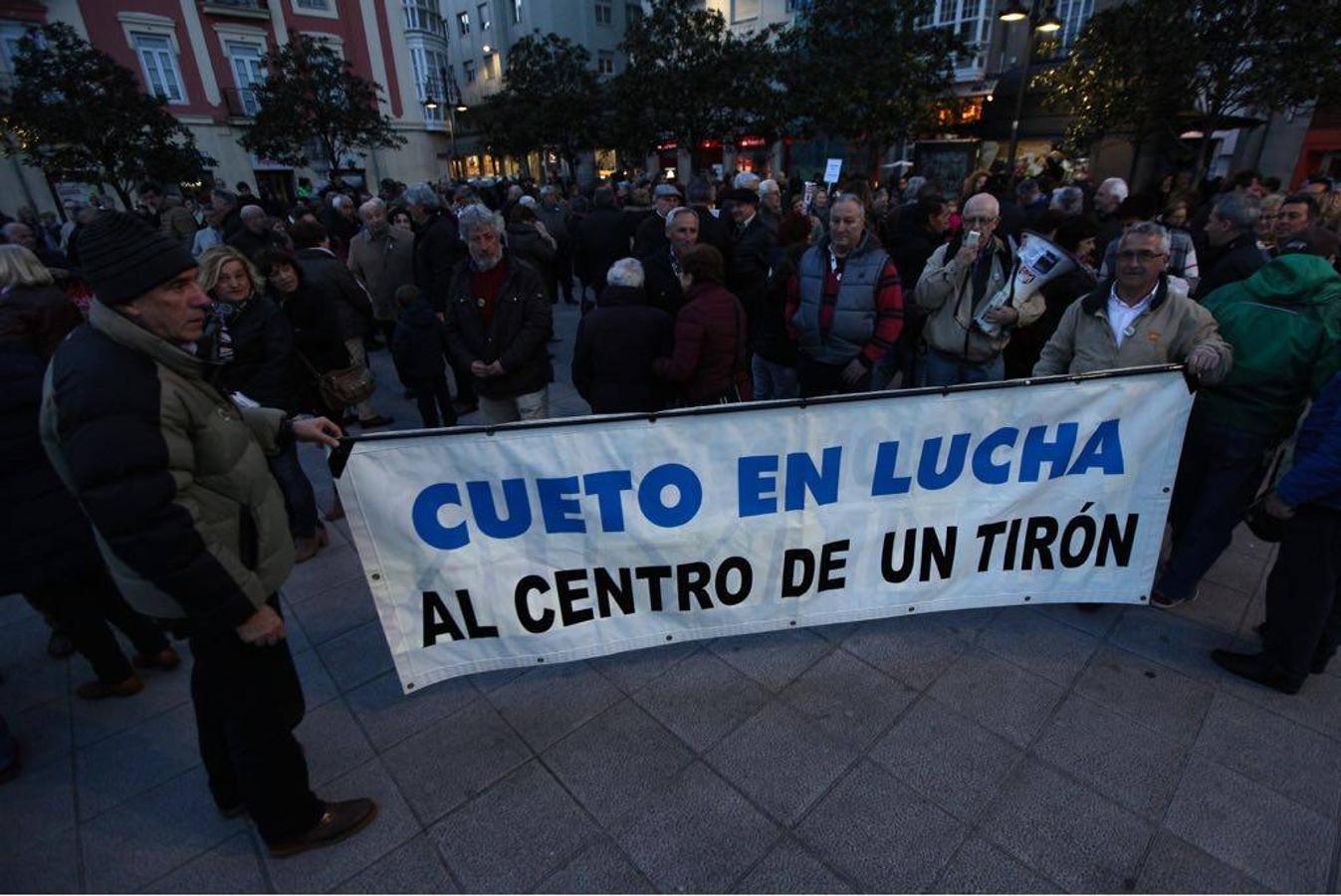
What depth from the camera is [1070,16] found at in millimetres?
20766

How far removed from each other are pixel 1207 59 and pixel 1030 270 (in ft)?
31.7

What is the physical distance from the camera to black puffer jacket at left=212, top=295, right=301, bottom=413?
11.8ft

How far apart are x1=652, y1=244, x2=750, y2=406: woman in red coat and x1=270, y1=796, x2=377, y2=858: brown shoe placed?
8.48 ft

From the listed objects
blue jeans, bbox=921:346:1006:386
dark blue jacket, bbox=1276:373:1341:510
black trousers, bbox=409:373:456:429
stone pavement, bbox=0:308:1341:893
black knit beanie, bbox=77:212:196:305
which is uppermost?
black knit beanie, bbox=77:212:196:305

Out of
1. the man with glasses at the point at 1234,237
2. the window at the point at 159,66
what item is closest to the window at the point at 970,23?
the man with glasses at the point at 1234,237

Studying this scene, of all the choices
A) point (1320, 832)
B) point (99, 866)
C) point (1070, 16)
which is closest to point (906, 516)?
point (1320, 832)

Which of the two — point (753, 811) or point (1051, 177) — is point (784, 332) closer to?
point (753, 811)

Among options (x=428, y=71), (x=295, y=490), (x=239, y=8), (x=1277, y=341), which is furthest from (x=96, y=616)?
(x=428, y=71)

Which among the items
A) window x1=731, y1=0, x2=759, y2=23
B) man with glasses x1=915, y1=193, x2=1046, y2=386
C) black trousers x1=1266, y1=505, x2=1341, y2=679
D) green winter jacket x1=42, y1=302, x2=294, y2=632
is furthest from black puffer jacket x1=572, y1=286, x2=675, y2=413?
window x1=731, y1=0, x2=759, y2=23

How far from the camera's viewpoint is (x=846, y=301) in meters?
4.04

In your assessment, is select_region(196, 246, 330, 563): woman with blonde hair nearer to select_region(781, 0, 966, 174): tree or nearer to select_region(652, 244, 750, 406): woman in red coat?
select_region(652, 244, 750, 406): woman in red coat

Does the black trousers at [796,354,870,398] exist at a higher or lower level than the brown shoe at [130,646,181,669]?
higher

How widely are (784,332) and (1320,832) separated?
147 inches

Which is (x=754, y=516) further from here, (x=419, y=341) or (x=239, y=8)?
(x=239, y=8)
